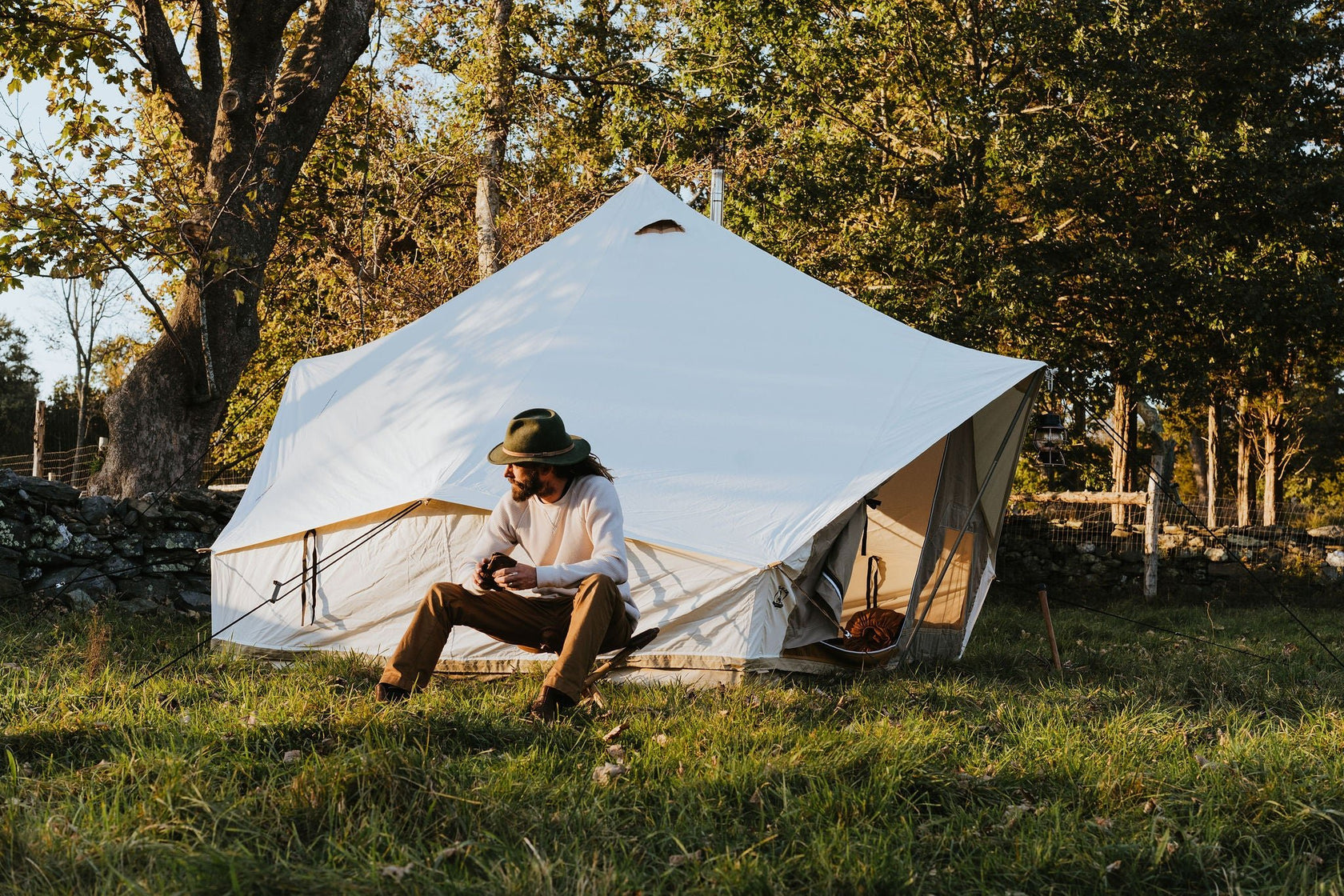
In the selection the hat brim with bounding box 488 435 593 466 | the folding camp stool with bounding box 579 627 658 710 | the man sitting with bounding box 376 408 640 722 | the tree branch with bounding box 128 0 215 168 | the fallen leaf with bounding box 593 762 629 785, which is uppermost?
the tree branch with bounding box 128 0 215 168

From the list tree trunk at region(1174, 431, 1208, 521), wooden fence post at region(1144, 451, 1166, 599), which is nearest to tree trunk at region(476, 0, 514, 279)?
wooden fence post at region(1144, 451, 1166, 599)

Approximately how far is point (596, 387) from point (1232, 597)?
22.9ft

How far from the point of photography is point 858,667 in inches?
204

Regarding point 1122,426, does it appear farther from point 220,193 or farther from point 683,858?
point 683,858

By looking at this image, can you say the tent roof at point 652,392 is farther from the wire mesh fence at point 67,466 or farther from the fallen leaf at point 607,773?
the wire mesh fence at point 67,466

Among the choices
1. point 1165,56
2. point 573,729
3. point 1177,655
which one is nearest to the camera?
point 573,729

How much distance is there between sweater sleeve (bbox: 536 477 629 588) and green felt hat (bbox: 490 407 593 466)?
0.17m

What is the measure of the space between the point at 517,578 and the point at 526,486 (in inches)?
20.6

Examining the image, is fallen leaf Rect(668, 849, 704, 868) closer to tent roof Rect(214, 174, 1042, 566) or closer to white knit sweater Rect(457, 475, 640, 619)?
white knit sweater Rect(457, 475, 640, 619)

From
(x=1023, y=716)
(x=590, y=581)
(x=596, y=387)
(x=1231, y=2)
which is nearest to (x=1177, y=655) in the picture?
(x=1023, y=716)

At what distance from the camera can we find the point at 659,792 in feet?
9.68

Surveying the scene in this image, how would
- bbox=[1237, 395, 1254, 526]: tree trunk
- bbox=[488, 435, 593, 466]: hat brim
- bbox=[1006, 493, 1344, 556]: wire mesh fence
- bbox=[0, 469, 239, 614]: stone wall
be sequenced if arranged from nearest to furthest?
bbox=[488, 435, 593, 466]: hat brim < bbox=[0, 469, 239, 614]: stone wall < bbox=[1006, 493, 1344, 556]: wire mesh fence < bbox=[1237, 395, 1254, 526]: tree trunk

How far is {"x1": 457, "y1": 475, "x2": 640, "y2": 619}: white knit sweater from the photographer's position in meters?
4.02

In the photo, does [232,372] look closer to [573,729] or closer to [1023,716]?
[573,729]
